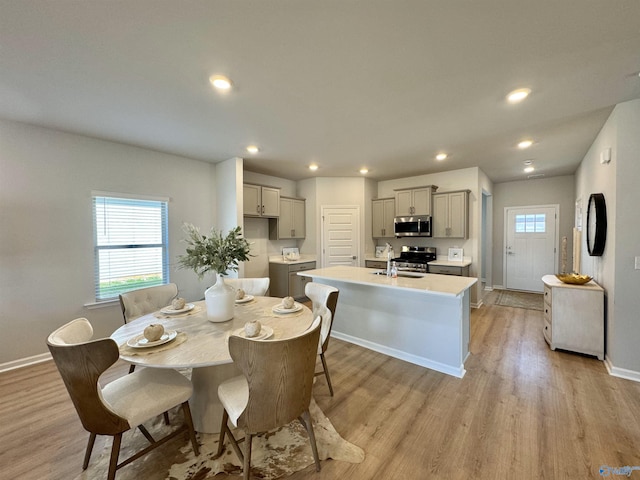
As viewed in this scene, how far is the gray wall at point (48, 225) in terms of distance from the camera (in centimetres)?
279

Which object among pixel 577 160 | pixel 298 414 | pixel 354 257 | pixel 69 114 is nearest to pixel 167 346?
pixel 298 414

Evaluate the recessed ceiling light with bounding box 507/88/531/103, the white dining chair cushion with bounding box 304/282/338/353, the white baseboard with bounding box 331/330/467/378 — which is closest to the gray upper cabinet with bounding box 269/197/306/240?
the white baseboard with bounding box 331/330/467/378

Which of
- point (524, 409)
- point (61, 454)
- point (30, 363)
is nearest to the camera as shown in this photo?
point (61, 454)

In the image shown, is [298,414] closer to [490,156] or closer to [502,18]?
[502,18]

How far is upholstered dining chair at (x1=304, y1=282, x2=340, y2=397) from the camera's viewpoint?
2252 millimetres

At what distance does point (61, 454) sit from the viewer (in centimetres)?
172

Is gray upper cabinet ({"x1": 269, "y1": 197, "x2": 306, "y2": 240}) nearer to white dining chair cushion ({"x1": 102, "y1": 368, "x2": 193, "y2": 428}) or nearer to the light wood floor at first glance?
the light wood floor

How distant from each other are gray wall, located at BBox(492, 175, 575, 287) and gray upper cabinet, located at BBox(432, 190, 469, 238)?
2294mm

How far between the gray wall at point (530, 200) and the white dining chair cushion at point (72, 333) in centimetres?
768

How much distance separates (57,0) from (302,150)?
2.75 metres

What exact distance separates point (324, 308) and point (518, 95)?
102 inches

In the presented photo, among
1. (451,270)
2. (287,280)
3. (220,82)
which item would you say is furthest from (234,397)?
(451,270)

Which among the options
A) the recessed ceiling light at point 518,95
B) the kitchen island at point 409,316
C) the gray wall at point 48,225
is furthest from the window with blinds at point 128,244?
the recessed ceiling light at point 518,95

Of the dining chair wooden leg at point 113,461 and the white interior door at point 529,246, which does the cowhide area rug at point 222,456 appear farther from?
the white interior door at point 529,246
